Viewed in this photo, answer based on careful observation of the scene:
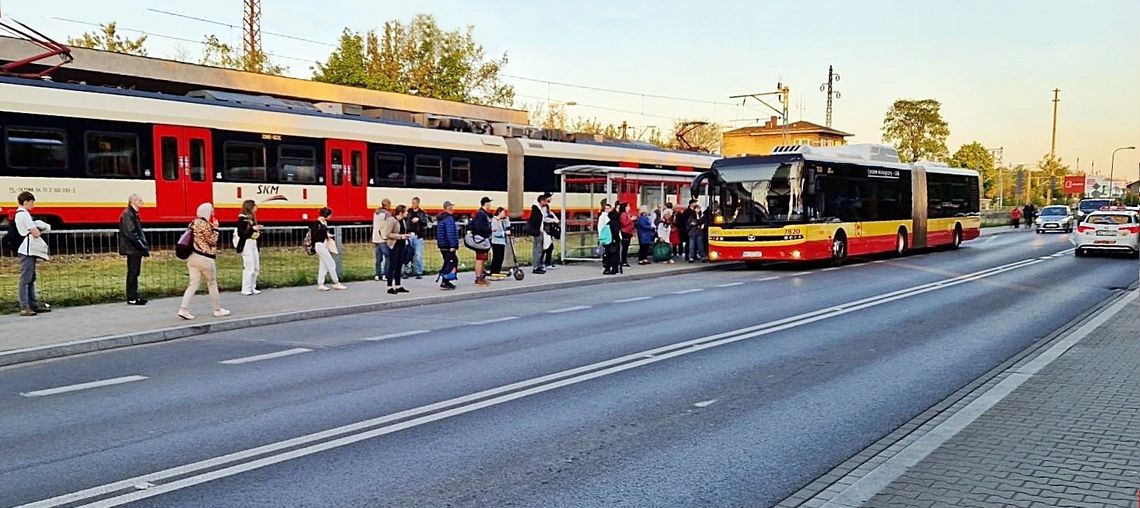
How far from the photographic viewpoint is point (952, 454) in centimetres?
554

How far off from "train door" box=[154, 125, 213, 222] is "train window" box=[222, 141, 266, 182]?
1.67ft

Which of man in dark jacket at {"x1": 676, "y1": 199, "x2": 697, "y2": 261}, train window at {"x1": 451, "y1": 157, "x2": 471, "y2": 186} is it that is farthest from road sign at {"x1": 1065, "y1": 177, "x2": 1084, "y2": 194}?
train window at {"x1": 451, "y1": 157, "x2": 471, "y2": 186}

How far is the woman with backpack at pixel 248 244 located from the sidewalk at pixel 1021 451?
11747 millimetres

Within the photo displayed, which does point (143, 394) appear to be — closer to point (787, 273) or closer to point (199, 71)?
point (787, 273)

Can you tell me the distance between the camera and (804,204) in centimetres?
2136

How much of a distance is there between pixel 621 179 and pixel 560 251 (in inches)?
103

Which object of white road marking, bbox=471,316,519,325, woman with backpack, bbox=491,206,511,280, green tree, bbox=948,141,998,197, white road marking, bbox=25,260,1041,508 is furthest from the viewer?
green tree, bbox=948,141,998,197

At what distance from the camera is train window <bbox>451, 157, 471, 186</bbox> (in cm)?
2816

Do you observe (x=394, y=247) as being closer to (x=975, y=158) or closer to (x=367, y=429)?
(x=367, y=429)

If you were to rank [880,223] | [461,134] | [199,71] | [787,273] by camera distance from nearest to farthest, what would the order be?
[787,273] → [880,223] → [461,134] → [199,71]

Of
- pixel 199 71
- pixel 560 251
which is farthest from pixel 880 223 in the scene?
pixel 199 71

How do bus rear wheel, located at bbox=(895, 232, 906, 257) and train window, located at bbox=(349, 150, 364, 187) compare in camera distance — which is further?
bus rear wheel, located at bbox=(895, 232, 906, 257)

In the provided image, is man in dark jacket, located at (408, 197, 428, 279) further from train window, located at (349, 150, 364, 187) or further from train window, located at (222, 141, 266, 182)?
train window, located at (349, 150, 364, 187)

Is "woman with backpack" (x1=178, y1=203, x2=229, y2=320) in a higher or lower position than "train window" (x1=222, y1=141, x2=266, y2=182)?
lower
